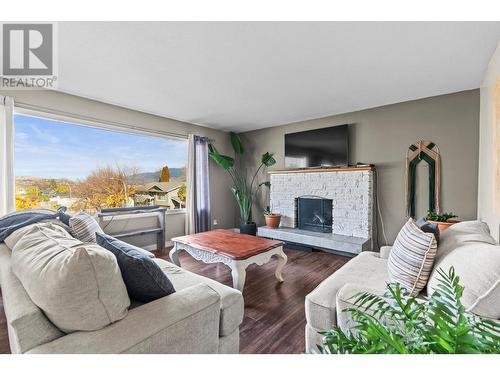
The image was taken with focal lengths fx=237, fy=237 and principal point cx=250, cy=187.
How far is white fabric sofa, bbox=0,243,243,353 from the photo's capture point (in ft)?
A: 2.57

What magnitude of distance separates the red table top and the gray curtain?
1.42 m

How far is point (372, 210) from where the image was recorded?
3506 millimetres

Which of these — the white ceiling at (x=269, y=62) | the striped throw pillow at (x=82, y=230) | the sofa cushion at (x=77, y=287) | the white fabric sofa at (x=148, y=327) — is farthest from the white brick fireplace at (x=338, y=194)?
the sofa cushion at (x=77, y=287)

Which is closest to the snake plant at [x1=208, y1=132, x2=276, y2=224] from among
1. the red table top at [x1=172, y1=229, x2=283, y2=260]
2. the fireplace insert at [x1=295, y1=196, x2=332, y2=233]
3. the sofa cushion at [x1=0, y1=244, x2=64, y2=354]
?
the fireplace insert at [x1=295, y1=196, x2=332, y2=233]

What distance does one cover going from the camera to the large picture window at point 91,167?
9.35ft

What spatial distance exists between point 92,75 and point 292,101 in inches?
92.4

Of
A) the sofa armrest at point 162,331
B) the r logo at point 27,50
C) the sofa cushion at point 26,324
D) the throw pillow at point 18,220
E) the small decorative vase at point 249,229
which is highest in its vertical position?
the r logo at point 27,50

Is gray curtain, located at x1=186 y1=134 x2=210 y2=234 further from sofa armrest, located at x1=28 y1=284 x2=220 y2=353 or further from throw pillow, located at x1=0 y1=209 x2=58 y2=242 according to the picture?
sofa armrest, located at x1=28 y1=284 x2=220 y2=353

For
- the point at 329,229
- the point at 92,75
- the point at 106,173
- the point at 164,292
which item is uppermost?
the point at 92,75

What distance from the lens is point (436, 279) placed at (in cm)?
112

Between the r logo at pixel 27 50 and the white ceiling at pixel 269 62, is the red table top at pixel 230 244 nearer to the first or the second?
→ the white ceiling at pixel 269 62

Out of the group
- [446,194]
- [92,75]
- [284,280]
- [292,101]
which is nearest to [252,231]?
[284,280]

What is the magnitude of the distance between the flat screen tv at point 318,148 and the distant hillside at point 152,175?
1953 mm

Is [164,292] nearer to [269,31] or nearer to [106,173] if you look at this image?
[269,31]
